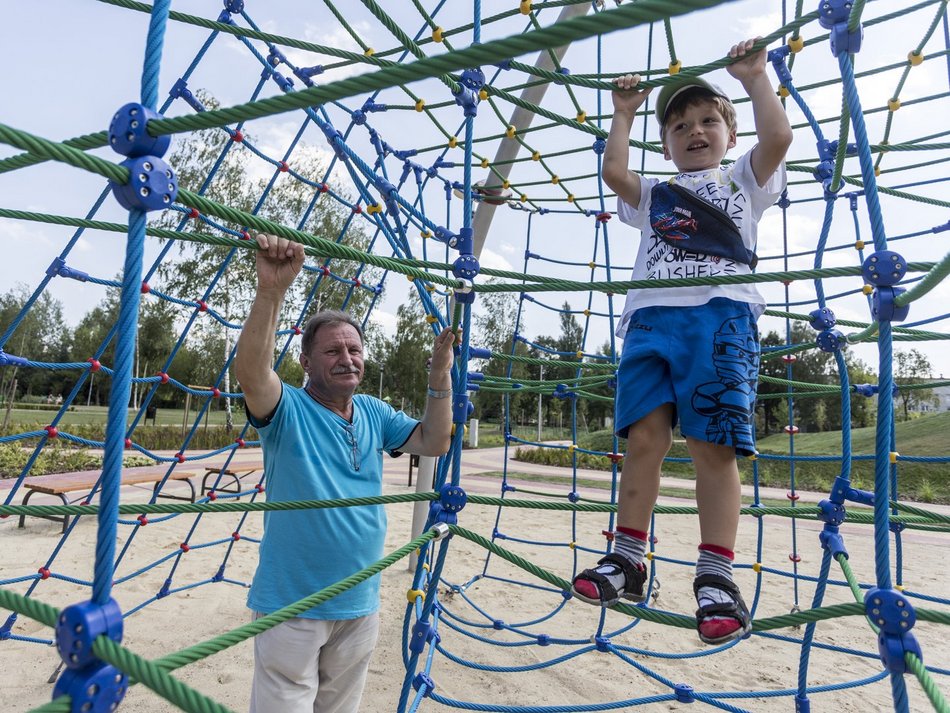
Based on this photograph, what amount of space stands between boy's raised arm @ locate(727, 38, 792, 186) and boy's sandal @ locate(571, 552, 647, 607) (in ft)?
3.43

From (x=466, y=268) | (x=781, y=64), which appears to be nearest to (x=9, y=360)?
(x=466, y=268)

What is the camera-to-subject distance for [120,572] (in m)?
3.80

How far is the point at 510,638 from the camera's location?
3.08 m

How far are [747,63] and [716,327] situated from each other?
64cm

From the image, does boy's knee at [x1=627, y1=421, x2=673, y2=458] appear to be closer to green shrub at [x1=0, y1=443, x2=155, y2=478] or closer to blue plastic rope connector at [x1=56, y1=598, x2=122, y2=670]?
blue plastic rope connector at [x1=56, y1=598, x2=122, y2=670]

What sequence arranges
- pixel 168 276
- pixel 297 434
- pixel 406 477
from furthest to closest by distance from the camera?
pixel 168 276
pixel 406 477
pixel 297 434

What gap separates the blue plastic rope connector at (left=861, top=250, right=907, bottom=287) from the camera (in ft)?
3.76

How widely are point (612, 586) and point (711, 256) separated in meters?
0.82

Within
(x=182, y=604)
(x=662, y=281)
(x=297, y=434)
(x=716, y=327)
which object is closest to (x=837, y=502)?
(x=716, y=327)

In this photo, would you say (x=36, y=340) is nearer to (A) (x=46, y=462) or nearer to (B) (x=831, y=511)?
(A) (x=46, y=462)

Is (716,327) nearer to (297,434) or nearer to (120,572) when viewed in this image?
(297,434)

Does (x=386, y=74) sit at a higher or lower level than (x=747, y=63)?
lower

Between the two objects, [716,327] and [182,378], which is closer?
[716,327]

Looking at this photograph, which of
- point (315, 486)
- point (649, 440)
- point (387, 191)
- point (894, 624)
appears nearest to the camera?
point (894, 624)
